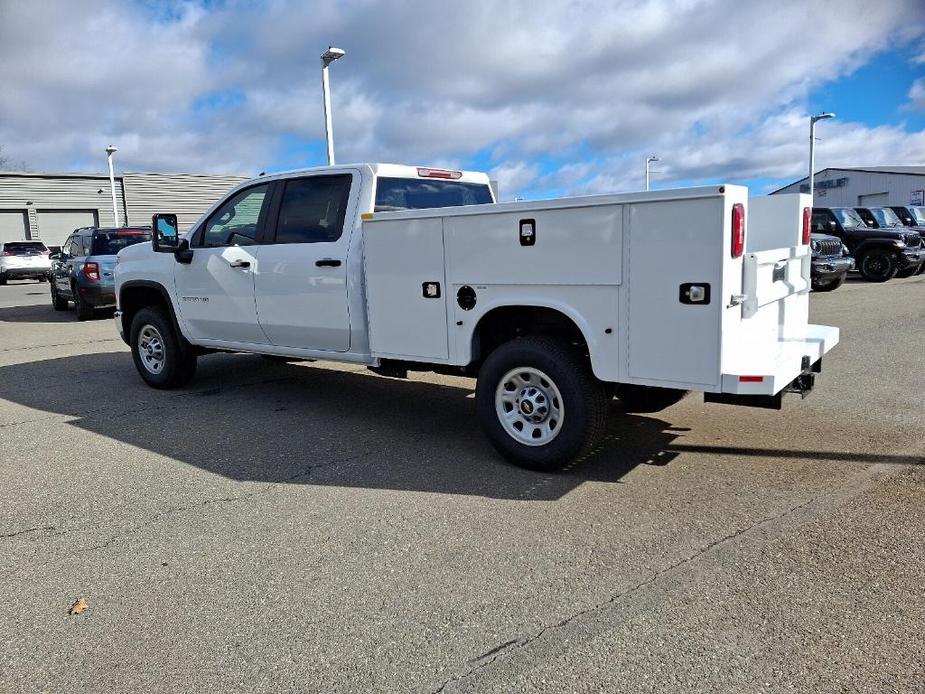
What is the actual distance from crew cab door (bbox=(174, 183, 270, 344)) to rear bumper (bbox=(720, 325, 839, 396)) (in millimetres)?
4106

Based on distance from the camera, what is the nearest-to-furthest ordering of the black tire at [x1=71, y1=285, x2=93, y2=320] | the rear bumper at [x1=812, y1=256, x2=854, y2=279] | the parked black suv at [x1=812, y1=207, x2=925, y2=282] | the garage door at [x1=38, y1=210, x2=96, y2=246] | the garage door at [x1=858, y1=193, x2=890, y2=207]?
1. the black tire at [x1=71, y1=285, x2=93, y2=320]
2. the rear bumper at [x1=812, y1=256, x2=854, y2=279]
3. the parked black suv at [x1=812, y1=207, x2=925, y2=282]
4. the garage door at [x1=38, y1=210, x2=96, y2=246]
5. the garage door at [x1=858, y1=193, x2=890, y2=207]

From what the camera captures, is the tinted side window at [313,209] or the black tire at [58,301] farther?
the black tire at [58,301]

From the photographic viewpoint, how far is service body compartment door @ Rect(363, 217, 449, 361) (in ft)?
16.7

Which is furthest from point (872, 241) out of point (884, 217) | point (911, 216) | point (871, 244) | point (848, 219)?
point (911, 216)

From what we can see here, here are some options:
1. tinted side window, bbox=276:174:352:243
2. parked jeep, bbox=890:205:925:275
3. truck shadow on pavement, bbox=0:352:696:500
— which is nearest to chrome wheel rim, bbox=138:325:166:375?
truck shadow on pavement, bbox=0:352:696:500

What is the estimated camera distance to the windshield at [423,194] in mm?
6023

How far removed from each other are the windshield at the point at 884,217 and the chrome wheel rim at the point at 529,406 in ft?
62.8

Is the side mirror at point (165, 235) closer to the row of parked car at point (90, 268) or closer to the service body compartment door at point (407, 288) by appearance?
the service body compartment door at point (407, 288)

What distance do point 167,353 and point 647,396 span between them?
506 centimetres

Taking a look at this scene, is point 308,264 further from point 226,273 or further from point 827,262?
point 827,262

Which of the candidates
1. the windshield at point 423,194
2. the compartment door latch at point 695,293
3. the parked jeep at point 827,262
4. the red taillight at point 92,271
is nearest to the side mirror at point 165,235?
the windshield at point 423,194

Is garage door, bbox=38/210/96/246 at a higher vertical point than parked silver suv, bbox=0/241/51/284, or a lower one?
higher

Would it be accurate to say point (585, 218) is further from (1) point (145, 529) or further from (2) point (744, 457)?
(1) point (145, 529)

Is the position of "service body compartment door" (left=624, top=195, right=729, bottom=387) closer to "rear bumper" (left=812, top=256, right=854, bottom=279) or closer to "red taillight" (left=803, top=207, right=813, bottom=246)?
"red taillight" (left=803, top=207, right=813, bottom=246)
